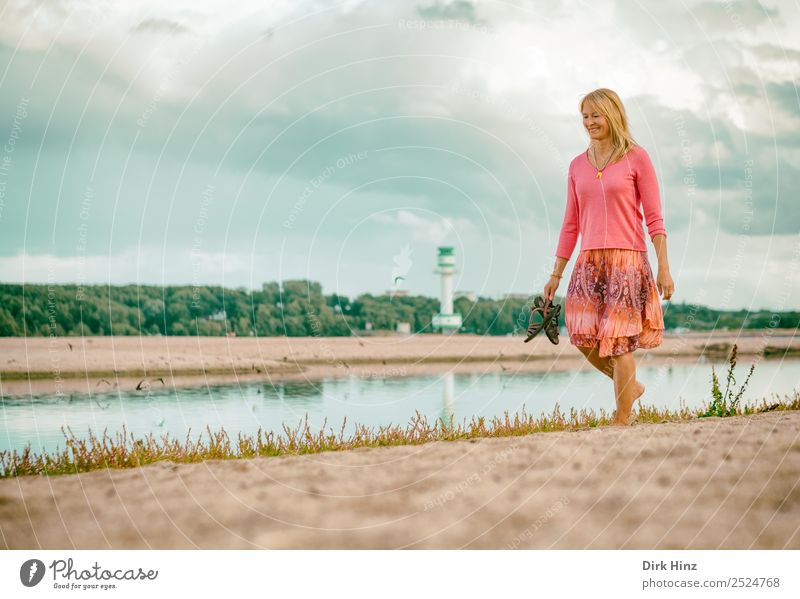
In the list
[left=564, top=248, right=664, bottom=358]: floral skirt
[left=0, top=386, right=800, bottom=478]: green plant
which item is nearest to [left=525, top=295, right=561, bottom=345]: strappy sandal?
[left=564, top=248, right=664, bottom=358]: floral skirt

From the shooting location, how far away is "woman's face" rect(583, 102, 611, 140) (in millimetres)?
6836

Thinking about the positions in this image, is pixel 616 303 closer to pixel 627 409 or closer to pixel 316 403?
pixel 627 409

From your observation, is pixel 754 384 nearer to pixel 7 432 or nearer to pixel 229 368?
pixel 7 432

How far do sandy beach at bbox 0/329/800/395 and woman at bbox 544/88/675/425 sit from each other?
479cm

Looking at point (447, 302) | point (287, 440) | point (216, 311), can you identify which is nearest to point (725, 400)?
point (287, 440)

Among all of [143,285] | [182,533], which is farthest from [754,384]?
[143,285]

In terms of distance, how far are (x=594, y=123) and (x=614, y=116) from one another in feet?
0.57

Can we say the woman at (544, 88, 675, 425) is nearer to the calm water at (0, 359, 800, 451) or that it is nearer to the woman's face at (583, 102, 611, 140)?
the woman's face at (583, 102, 611, 140)

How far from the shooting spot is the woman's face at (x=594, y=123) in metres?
6.84

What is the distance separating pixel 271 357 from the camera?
65.5ft

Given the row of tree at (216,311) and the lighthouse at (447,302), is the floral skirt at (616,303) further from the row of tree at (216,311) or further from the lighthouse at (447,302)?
the lighthouse at (447,302)

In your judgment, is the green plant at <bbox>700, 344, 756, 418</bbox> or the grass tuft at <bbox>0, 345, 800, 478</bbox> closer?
the grass tuft at <bbox>0, 345, 800, 478</bbox>

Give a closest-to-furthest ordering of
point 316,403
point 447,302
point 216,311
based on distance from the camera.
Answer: point 316,403 → point 216,311 → point 447,302

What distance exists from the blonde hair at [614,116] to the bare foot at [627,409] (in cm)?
201
